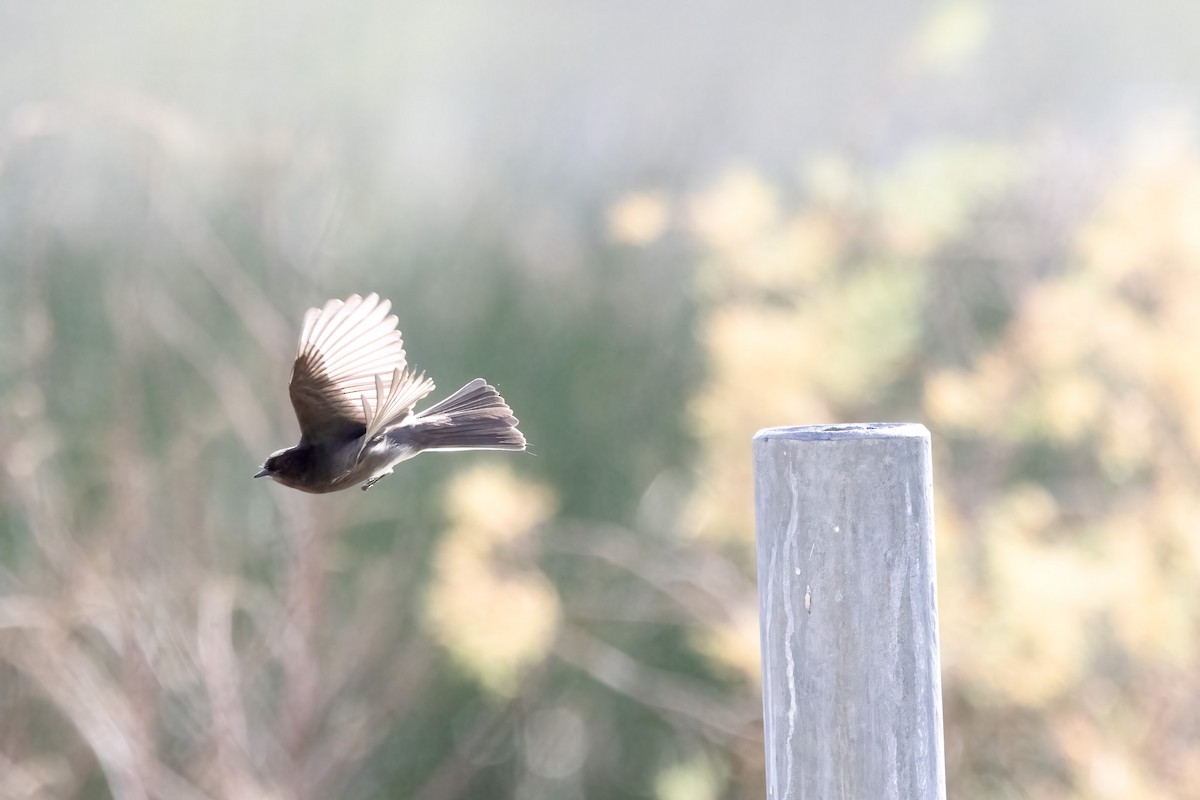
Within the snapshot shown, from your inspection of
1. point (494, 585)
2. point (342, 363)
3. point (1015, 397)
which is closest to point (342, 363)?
point (342, 363)

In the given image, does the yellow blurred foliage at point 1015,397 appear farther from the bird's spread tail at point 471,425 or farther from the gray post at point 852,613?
the gray post at point 852,613

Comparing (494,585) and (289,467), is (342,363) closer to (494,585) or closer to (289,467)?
(289,467)

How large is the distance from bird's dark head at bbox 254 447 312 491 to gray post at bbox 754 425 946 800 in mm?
399

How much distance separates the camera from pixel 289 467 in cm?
104

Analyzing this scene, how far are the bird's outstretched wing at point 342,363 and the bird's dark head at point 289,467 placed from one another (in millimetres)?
48

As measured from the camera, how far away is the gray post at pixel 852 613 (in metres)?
0.81

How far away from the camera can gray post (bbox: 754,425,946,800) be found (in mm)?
810

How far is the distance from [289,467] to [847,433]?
45 cm

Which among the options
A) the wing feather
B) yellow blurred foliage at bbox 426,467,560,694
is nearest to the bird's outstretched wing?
the wing feather

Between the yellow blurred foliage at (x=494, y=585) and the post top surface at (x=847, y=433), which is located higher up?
the post top surface at (x=847, y=433)

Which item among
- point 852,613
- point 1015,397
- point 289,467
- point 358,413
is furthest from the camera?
point 1015,397

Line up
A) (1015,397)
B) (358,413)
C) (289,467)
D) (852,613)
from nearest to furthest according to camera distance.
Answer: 1. (852,613)
2. (289,467)
3. (358,413)
4. (1015,397)

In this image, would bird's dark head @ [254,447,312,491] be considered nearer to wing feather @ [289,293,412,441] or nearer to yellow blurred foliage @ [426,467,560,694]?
wing feather @ [289,293,412,441]

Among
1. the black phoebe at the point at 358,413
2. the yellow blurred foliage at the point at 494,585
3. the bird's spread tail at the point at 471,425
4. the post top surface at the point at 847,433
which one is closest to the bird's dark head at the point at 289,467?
the black phoebe at the point at 358,413
